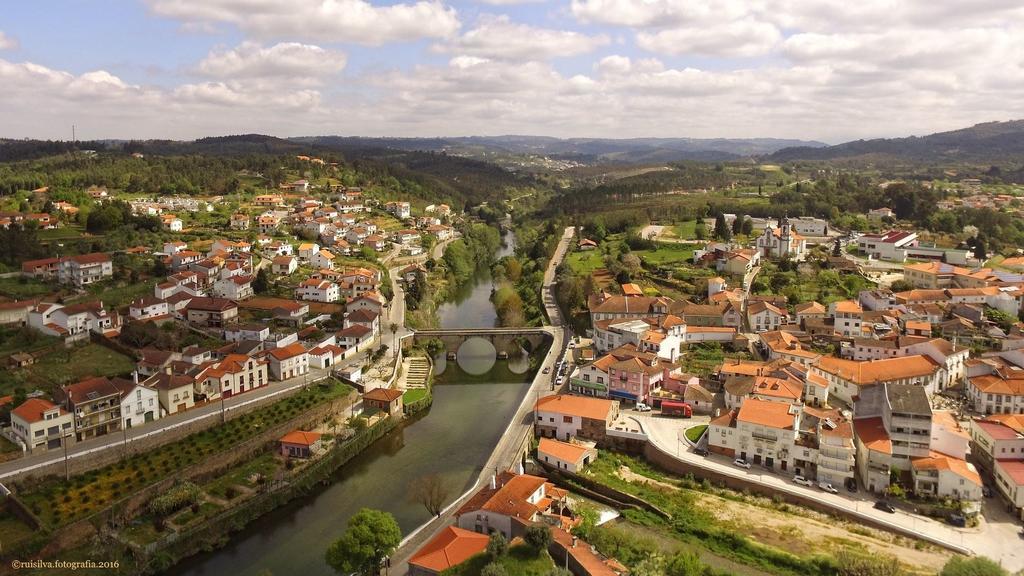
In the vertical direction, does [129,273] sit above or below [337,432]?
above

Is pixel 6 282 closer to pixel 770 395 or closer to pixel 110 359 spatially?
pixel 110 359

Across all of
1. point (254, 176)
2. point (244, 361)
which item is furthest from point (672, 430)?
point (254, 176)

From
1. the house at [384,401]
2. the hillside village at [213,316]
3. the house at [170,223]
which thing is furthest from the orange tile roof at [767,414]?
the house at [170,223]

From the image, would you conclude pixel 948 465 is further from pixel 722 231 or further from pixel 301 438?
pixel 722 231

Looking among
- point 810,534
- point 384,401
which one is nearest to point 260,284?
point 384,401

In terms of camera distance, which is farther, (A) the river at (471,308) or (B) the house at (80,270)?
(A) the river at (471,308)

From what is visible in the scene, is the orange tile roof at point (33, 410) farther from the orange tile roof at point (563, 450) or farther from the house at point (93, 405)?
the orange tile roof at point (563, 450)
